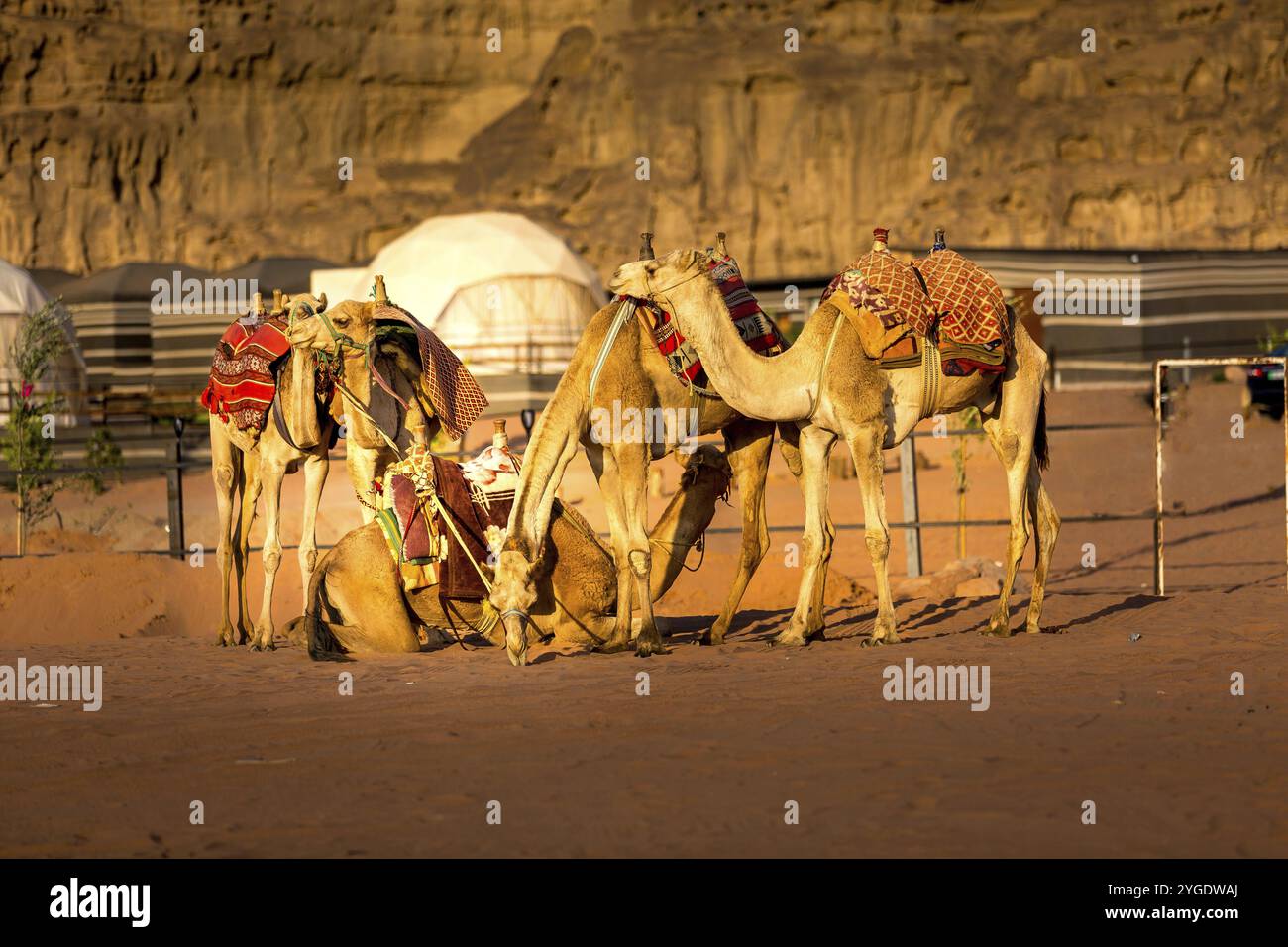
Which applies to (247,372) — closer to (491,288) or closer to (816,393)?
(816,393)

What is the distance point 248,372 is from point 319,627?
6.17 feet

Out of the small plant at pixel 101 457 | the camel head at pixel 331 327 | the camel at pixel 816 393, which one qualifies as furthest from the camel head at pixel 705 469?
the small plant at pixel 101 457

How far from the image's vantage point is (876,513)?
9.98 meters

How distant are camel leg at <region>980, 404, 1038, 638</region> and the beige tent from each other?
23881 millimetres

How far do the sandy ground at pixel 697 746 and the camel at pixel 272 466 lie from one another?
507 millimetres

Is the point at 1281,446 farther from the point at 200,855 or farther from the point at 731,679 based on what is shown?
the point at 200,855

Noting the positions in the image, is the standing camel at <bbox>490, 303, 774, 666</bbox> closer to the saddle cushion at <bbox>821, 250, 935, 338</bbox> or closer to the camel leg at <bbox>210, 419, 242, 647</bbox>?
the saddle cushion at <bbox>821, 250, 935, 338</bbox>

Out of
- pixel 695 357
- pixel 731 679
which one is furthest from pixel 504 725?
pixel 695 357

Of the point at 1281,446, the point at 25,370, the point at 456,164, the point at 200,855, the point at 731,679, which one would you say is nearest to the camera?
the point at 200,855

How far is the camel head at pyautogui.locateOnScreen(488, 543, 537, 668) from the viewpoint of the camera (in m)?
9.28

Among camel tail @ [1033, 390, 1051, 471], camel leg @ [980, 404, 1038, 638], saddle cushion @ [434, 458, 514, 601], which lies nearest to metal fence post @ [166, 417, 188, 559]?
saddle cushion @ [434, 458, 514, 601]

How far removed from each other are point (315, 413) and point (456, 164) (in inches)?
1889

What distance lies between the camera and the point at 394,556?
1009cm

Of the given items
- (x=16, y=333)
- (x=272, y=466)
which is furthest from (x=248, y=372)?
(x=16, y=333)
